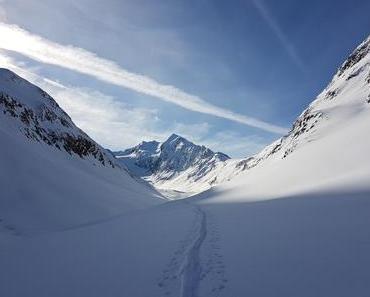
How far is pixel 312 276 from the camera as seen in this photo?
33.3 ft

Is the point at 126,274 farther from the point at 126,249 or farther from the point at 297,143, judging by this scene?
the point at 297,143

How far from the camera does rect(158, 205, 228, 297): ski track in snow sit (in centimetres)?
1032

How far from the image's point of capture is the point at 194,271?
482 inches

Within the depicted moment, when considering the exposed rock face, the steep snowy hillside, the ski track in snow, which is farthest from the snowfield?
the exposed rock face

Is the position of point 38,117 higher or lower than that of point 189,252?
higher


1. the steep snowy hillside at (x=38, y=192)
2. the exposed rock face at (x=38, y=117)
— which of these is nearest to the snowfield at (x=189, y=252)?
the steep snowy hillside at (x=38, y=192)

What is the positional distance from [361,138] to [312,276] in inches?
1608

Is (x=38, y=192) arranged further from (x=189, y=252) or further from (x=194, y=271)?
(x=194, y=271)

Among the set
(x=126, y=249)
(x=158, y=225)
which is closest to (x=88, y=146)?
(x=158, y=225)

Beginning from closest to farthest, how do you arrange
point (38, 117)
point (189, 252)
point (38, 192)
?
point (189, 252) → point (38, 192) → point (38, 117)

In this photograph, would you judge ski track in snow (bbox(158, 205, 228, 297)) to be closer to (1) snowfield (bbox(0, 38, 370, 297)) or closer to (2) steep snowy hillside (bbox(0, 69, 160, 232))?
(1) snowfield (bbox(0, 38, 370, 297))

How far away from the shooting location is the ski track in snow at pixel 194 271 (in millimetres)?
10319

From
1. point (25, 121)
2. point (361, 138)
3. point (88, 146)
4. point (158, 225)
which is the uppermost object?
point (88, 146)

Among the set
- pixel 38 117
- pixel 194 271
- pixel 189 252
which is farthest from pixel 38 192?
pixel 38 117
